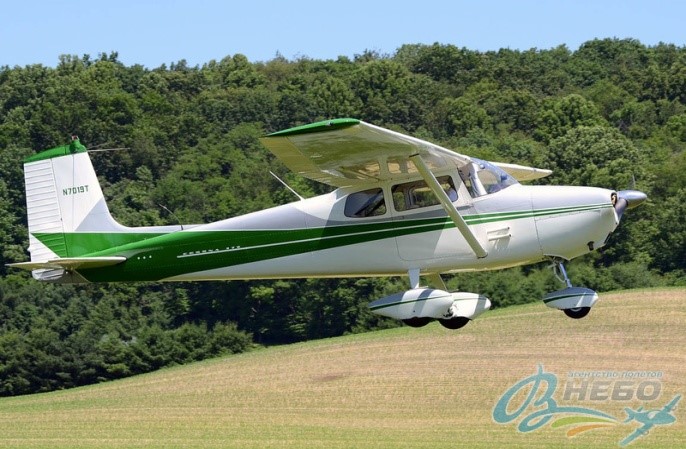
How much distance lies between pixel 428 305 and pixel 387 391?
24722mm

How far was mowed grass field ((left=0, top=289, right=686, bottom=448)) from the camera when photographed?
1377 inches

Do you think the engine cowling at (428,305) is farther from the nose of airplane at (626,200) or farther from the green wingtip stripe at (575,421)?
the green wingtip stripe at (575,421)

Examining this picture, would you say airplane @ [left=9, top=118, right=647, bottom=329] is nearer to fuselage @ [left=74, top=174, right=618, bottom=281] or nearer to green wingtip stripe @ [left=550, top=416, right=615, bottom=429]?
fuselage @ [left=74, top=174, right=618, bottom=281]

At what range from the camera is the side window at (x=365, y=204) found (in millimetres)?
16594

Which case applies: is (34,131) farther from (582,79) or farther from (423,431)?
(423,431)

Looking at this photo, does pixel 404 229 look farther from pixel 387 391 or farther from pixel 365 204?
pixel 387 391

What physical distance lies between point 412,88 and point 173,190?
2963cm

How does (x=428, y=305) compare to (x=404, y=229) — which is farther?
(x=404, y=229)

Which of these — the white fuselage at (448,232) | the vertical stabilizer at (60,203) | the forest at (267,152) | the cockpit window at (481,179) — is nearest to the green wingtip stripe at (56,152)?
the vertical stabilizer at (60,203)

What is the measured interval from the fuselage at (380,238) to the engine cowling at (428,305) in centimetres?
39

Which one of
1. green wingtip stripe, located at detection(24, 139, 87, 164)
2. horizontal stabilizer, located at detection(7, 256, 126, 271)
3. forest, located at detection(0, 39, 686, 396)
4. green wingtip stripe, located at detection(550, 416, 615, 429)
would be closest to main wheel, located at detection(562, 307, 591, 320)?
horizontal stabilizer, located at detection(7, 256, 126, 271)

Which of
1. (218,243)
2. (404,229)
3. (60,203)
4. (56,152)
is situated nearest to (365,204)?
(404,229)

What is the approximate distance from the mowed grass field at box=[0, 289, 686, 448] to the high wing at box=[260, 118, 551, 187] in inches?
670

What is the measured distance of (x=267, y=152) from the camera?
280 feet
